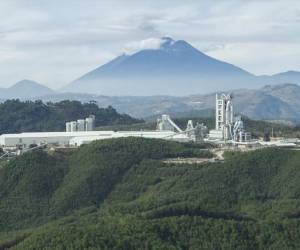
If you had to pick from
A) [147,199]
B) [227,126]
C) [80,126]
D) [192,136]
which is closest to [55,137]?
[80,126]

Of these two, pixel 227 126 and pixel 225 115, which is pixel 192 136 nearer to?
pixel 227 126

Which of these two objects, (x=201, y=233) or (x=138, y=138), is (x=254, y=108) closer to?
(x=138, y=138)

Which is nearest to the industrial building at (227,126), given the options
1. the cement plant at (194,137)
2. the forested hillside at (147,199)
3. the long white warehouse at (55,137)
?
the cement plant at (194,137)

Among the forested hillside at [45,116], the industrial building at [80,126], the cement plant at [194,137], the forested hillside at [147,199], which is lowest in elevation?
the forested hillside at [147,199]

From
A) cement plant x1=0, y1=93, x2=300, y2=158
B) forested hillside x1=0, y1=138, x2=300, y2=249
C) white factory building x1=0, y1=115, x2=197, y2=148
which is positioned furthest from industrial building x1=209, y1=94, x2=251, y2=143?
forested hillside x1=0, y1=138, x2=300, y2=249

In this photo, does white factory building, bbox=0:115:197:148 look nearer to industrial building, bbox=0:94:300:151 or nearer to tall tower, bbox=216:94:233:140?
industrial building, bbox=0:94:300:151

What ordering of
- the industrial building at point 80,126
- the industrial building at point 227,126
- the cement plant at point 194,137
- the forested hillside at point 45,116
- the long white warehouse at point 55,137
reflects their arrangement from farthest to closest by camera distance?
the forested hillside at point 45,116
the industrial building at point 80,126
the long white warehouse at point 55,137
the industrial building at point 227,126
the cement plant at point 194,137

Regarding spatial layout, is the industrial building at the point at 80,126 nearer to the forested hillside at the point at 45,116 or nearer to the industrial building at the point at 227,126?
the forested hillside at the point at 45,116
